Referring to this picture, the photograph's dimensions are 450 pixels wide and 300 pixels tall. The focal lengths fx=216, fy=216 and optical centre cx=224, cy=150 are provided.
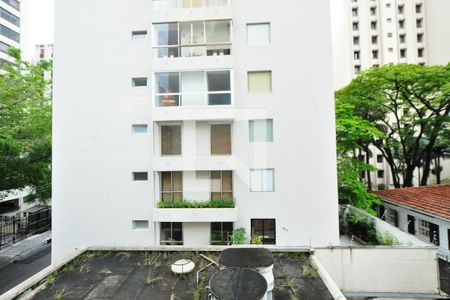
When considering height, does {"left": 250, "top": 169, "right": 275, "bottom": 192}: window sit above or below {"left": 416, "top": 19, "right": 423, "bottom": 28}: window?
below

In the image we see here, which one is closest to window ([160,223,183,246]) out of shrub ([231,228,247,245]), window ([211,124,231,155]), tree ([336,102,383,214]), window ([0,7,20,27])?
shrub ([231,228,247,245])

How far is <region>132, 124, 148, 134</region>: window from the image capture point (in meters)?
10.8

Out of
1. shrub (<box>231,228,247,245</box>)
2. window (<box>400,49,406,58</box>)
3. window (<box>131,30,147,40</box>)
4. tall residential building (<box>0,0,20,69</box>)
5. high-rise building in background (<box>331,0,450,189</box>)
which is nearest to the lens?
shrub (<box>231,228,247,245</box>)

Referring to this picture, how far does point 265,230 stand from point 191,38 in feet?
32.8

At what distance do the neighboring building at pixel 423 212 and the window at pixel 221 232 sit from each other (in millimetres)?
10461

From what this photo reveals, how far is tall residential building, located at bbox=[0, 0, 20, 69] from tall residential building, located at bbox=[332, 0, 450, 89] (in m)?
46.5

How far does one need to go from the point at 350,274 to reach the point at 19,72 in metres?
18.8

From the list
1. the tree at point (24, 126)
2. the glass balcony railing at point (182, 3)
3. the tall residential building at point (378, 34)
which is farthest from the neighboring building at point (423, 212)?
the tall residential building at point (378, 34)

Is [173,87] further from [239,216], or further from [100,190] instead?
[239,216]

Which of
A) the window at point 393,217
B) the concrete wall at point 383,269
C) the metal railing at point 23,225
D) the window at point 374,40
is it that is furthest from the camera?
the window at point 374,40

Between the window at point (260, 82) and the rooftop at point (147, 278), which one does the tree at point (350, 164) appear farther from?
the rooftop at point (147, 278)

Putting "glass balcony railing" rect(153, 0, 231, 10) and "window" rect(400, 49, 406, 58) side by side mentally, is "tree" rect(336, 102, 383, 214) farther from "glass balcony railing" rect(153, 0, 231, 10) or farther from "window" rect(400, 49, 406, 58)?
"window" rect(400, 49, 406, 58)

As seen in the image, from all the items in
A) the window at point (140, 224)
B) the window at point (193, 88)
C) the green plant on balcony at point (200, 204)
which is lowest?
the window at point (140, 224)

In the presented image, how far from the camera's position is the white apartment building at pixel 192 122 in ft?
33.1
